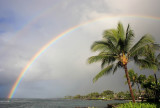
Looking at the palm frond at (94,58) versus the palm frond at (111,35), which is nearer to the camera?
the palm frond at (94,58)

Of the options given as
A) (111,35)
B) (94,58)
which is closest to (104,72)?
(94,58)

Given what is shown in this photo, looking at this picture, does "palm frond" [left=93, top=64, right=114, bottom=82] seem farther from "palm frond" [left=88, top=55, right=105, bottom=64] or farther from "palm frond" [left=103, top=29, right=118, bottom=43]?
"palm frond" [left=103, top=29, right=118, bottom=43]

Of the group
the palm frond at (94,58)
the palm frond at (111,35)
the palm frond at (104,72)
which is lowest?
the palm frond at (104,72)

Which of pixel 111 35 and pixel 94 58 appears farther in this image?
pixel 111 35

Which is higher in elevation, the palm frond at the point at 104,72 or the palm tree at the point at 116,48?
the palm tree at the point at 116,48

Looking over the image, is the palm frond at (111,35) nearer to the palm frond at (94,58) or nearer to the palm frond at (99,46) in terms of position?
the palm frond at (99,46)

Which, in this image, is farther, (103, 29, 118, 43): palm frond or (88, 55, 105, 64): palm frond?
(103, 29, 118, 43): palm frond

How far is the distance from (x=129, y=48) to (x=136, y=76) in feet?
154

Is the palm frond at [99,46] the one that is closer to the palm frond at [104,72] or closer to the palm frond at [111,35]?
the palm frond at [111,35]

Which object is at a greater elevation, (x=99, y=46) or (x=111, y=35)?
(x=111, y=35)

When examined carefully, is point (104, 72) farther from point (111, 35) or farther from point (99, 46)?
point (111, 35)

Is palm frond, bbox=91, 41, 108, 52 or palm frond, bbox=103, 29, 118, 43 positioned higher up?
palm frond, bbox=103, 29, 118, 43

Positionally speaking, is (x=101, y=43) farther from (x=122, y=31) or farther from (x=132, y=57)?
(x=132, y=57)

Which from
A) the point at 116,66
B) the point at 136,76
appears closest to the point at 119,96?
the point at 136,76
